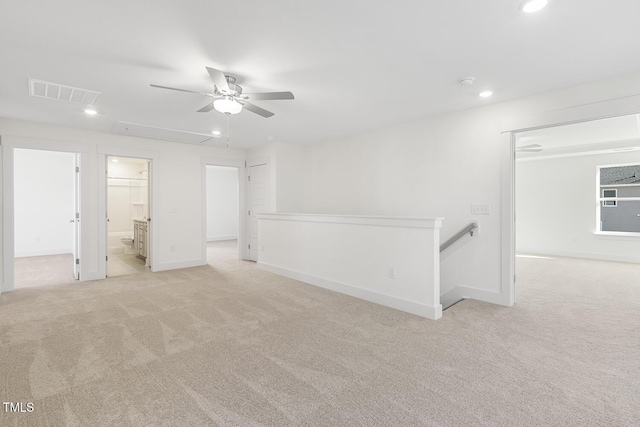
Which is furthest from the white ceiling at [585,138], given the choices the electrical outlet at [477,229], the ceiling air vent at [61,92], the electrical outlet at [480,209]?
the ceiling air vent at [61,92]

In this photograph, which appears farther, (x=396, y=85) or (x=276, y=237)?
(x=276, y=237)

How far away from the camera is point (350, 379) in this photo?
2.08 metres

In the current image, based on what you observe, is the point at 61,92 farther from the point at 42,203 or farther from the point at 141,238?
the point at 42,203

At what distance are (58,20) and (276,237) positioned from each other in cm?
402

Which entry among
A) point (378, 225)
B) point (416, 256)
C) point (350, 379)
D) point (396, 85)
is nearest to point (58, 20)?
point (396, 85)

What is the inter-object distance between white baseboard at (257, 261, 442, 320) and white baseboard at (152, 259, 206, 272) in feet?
5.88

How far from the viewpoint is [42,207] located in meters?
7.30

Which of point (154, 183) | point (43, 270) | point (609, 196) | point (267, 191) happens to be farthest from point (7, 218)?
point (609, 196)

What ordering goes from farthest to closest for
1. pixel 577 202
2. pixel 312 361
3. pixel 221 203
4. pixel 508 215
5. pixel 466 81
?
pixel 221 203
pixel 577 202
pixel 508 215
pixel 466 81
pixel 312 361

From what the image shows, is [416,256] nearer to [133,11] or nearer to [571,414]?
[571,414]

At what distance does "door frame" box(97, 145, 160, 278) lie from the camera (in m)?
Result: 5.03

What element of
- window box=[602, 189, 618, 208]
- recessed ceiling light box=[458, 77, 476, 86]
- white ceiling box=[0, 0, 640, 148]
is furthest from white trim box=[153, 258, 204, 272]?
window box=[602, 189, 618, 208]

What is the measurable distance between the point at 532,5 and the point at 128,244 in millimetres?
8811

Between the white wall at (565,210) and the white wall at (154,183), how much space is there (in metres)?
7.45
